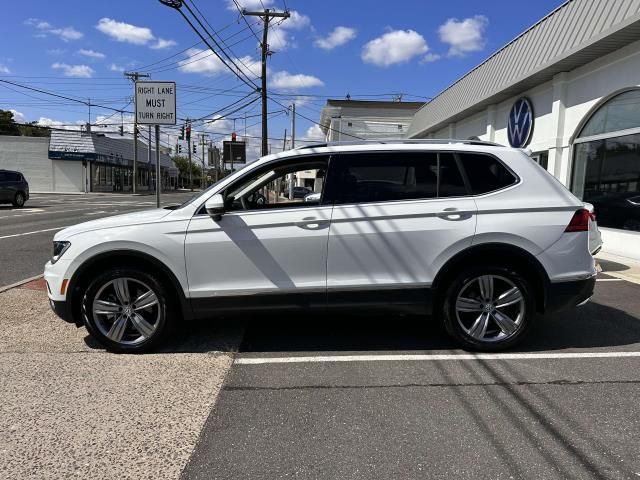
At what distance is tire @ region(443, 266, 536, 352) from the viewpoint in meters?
4.52

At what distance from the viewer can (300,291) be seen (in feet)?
14.6

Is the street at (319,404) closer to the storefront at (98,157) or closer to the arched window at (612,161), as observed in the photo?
the arched window at (612,161)

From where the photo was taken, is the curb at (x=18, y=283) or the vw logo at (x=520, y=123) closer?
the curb at (x=18, y=283)

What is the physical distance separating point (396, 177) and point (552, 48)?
8.44m

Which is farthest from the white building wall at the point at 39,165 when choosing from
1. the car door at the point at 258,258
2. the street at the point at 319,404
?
the car door at the point at 258,258

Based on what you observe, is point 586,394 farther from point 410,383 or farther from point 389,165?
point 389,165

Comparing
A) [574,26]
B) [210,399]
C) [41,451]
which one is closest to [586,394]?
[210,399]

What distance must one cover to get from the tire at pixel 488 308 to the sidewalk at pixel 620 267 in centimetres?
429

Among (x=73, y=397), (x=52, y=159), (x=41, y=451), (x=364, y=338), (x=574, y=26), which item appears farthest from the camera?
(x=52, y=159)

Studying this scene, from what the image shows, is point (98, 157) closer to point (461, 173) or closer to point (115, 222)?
point (115, 222)

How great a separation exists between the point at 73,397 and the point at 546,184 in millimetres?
4249

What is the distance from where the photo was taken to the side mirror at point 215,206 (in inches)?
167

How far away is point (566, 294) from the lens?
4523 millimetres

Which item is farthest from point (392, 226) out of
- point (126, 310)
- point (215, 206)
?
point (126, 310)
